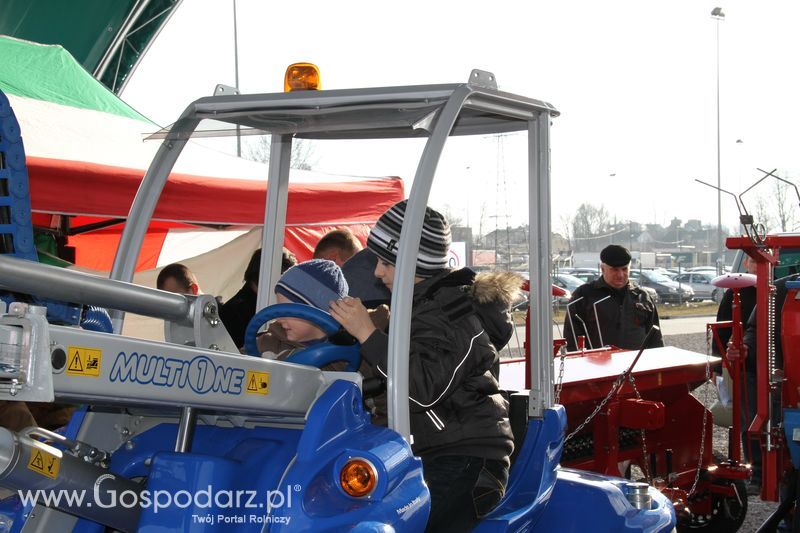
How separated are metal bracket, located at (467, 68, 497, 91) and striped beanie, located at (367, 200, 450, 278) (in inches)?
14.7

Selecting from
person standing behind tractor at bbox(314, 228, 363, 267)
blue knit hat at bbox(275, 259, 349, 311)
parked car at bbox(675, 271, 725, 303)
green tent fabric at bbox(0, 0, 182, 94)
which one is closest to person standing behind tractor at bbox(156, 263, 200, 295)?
person standing behind tractor at bbox(314, 228, 363, 267)

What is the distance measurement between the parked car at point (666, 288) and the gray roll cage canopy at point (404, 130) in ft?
101

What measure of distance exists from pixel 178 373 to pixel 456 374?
833 mm

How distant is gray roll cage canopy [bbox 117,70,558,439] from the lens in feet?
7.76

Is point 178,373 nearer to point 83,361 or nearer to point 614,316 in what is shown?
point 83,361

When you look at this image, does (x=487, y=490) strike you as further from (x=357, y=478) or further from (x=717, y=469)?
(x=717, y=469)

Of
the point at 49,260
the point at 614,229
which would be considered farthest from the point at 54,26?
the point at 614,229

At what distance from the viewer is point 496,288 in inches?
110

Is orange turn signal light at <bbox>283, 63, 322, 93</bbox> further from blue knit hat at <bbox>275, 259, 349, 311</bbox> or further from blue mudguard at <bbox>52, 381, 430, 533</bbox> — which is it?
blue mudguard at <bbox>52, 381, 430, 533</bbox>

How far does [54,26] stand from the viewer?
12.8 meters

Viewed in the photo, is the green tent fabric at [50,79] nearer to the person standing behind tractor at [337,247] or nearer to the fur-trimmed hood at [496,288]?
the person standing behind tractor at [337,247]

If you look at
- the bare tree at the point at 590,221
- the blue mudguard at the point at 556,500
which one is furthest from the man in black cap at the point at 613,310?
the bare tree at the point at 590,221

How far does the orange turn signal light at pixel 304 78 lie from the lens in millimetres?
2639

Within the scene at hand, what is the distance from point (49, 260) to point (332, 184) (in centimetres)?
270
